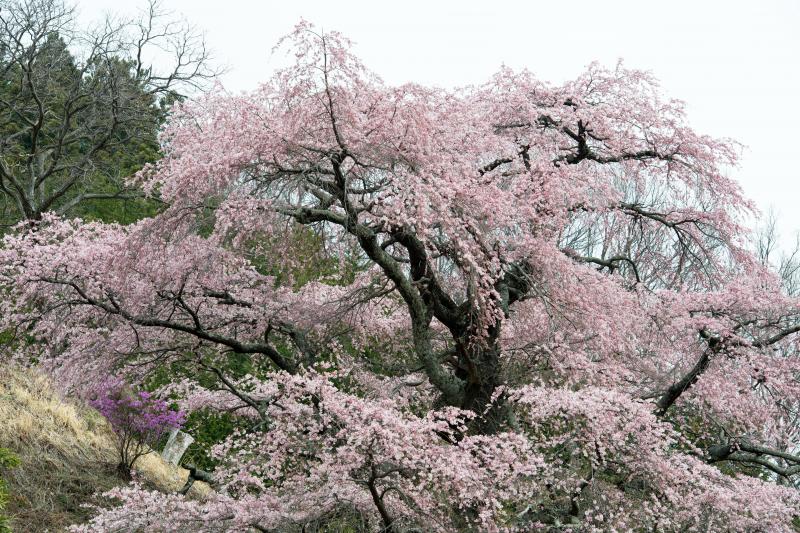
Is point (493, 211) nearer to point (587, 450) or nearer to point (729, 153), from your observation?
point (587, 450)

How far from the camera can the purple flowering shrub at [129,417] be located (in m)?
9.31

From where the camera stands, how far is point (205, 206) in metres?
7.40

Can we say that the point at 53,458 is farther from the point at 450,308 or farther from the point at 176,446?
the point at 450,308

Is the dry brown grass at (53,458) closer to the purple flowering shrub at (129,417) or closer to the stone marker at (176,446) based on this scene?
the purple flowering shrub at (129,417)

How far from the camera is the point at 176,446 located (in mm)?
11547

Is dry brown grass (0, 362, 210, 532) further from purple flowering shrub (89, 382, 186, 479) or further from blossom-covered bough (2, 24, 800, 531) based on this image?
blossom-covered bough (2, 24, 800, 531)

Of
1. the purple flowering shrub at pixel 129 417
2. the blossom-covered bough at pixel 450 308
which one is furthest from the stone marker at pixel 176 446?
the blossom-covered bough at pixel 450 308

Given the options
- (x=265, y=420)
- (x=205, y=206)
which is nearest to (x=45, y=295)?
(x=205, y=206)

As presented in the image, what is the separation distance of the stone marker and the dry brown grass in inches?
19.9

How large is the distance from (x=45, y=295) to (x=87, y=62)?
30.4 feet

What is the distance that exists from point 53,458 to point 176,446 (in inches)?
111

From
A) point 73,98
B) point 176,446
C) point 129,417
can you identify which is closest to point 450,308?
point 129,417

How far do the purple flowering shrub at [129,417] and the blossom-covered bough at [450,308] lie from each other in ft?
1.55

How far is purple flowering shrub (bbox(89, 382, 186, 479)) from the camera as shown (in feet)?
30.6
